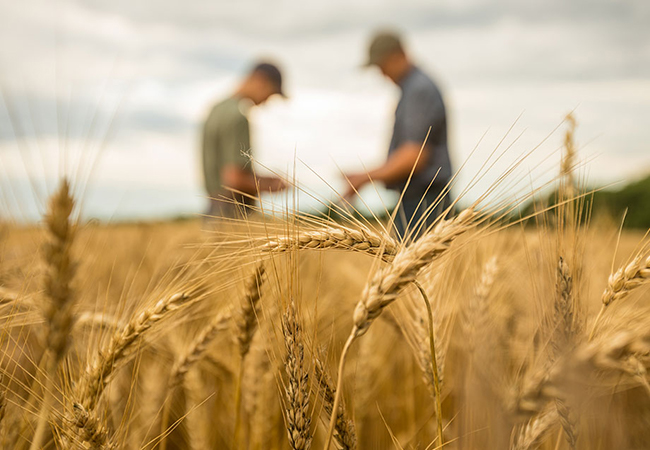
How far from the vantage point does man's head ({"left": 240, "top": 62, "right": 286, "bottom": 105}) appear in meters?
3.63

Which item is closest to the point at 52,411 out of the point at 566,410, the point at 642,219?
the point at 566,410

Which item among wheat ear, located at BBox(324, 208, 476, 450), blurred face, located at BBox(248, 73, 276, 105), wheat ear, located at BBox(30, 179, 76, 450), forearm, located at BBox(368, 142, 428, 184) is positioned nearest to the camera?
wheat ear, located at BBox(324, 208, 476, 450)

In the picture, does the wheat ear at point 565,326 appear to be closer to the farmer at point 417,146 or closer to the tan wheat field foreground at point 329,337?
the tan wheat field foreground at point 329,337

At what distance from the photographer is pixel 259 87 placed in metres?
3.63

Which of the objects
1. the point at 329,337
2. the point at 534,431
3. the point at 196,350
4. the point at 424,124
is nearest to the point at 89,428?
the point at 196,350

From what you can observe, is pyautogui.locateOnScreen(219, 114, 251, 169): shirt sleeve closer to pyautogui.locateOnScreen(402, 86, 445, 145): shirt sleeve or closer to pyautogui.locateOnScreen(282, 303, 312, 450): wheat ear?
pyautogui.locateOnScreen(402, 86, 445, 145): shirt sleeve

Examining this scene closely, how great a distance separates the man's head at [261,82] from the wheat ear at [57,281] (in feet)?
9.76

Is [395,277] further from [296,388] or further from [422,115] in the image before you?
[422,115]

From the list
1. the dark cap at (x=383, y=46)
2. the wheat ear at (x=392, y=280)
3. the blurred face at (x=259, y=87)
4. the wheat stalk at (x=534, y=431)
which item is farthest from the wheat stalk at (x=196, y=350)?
the blurred face at (x=259, y=87)

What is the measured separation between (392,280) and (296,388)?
328 millimetres

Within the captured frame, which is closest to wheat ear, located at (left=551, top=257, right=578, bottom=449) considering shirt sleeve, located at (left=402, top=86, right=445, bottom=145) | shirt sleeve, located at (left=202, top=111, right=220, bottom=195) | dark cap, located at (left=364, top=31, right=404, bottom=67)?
shirt sleeve, located at (left=402, top=86, right=445, bottom=145)

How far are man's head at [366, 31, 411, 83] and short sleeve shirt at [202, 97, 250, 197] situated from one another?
109 centimetres

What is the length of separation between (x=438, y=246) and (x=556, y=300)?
47 centimetres

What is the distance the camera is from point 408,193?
8.93ft
